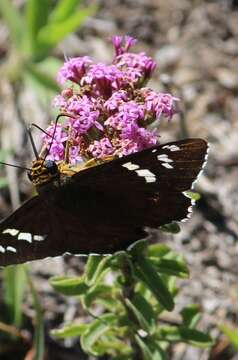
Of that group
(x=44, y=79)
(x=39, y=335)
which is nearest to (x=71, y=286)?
(x=39, y=335)

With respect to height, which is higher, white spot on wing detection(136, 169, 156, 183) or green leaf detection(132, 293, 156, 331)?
white spot on wing detection(136, 169, 156, 183)

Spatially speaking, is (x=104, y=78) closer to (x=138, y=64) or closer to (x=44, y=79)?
(x=138, y=64)

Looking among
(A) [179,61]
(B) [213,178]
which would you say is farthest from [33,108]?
(B) [213,178]

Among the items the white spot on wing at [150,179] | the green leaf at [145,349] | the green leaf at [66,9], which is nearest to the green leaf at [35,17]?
the green leaf at [66,9]

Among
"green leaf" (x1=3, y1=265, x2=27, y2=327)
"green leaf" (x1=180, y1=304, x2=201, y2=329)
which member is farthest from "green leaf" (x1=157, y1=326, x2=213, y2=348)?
"green leaf" (x1=3, y1=265, x2=27, y2=327)

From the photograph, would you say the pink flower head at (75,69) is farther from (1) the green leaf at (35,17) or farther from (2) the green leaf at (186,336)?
(1) the green leaf at (35,17)

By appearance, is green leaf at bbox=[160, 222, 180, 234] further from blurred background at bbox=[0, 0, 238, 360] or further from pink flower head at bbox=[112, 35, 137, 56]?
blurred background at bbox=[0, 0, 238, 360]
